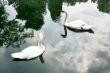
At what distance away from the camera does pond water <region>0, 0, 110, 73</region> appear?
1540cm

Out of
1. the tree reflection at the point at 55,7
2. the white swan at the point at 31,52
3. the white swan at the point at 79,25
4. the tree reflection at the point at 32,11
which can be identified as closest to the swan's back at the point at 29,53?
the white swan at the point at 31,52

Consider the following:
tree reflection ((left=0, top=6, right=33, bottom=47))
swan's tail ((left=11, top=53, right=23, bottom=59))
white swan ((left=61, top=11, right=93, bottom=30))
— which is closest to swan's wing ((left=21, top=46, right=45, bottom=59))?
swan's tail ((left=11, top=53, right=23, bottom=59))

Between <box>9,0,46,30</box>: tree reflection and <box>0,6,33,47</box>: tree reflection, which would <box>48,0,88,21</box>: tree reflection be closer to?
<box>9,0,46,30</box>: tree reflection

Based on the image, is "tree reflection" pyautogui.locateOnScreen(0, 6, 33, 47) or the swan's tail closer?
the swan's tail

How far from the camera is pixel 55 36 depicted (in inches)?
→ 767

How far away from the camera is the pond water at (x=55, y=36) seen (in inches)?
606

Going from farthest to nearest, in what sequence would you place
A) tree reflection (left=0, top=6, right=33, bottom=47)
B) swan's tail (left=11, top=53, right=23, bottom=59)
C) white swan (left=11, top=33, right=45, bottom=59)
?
tree reflection (left=0, top=6, right=33, bottom=47) → white swan (left=11, top=33, right=45, bottom=59) → swan's tail (left=11, top=53, right=23, bottom=59)

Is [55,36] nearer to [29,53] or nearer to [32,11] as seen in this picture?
[29,53]

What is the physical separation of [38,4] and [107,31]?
8.15m

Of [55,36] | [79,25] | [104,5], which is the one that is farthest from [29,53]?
[104,5]

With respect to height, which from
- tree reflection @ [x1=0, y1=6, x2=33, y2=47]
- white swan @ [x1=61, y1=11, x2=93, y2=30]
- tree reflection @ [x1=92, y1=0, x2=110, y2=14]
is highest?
tree reflection @ [x1=0, y1=6, x2=33, y2=47]

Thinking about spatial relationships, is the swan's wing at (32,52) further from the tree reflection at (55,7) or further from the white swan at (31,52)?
the tree reflection at (55,7)

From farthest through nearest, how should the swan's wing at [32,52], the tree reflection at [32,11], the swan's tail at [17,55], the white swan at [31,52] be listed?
the tree reflection at [32,11], the swan's wing at [32,52], the white swan at [31,52], the swan's tail at [17,55]

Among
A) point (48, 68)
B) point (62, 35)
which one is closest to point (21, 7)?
point (62, 35)
